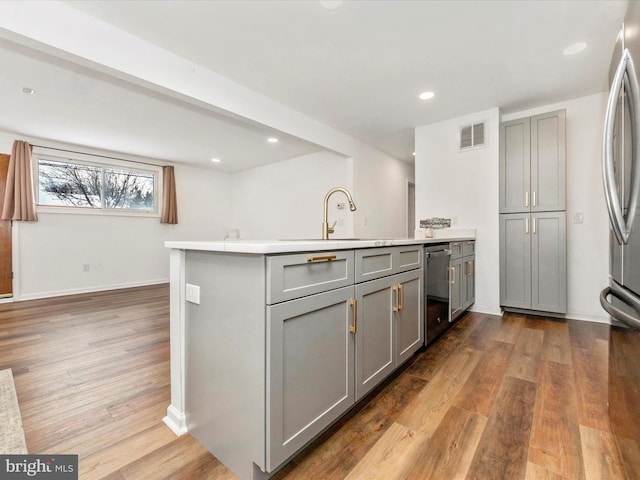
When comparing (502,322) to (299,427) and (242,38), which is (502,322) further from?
(242,38)

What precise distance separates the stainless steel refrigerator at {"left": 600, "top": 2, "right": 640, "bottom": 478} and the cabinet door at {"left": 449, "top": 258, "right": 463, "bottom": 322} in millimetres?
1489

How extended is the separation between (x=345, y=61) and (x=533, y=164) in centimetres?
235

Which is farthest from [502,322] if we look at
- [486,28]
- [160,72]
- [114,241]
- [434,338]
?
[114,241]

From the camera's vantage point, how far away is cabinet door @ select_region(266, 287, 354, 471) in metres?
1.04

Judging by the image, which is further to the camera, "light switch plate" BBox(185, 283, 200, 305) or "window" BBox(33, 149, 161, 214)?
"window" BBox(33, 149, 161, 214)

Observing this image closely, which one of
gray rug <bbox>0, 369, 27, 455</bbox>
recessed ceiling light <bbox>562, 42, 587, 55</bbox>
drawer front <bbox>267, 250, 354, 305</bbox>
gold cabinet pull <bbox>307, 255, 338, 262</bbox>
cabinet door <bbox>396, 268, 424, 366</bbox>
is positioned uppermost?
recessed ceiling light <bbox>562, 42, 587, 55</bbox>

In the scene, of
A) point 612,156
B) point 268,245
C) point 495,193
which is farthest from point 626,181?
point 495,193

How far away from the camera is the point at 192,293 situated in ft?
4.40

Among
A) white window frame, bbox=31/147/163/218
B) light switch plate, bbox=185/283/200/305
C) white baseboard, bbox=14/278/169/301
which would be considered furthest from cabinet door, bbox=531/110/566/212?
white baseboard, bbox=14/278/169/301

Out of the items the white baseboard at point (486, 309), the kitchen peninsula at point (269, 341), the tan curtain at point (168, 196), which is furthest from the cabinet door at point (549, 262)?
the tan curtain at point (168, 196)

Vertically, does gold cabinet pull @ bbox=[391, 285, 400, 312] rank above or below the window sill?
below

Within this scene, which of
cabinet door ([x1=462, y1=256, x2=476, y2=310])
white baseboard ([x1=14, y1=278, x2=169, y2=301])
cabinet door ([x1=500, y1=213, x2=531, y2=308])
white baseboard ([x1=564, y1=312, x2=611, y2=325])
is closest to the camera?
white baseboard ([x1=564, y1=312, x2=611, y2=325])

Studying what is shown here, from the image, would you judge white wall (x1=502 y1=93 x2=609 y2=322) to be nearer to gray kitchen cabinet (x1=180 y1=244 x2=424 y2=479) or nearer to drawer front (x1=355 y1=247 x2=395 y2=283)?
drawer front (x1=355 y1=247 x2=395 y2=283)

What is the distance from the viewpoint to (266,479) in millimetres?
1104
